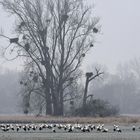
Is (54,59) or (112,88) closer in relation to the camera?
(54,59)

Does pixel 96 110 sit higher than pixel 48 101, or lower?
lower

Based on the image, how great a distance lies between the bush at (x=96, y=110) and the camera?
144 feet

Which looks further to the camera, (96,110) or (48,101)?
(48,101)

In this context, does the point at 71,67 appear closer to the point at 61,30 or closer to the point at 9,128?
the point at 61,30

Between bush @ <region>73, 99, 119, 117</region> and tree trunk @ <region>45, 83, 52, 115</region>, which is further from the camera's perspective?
tree trunk @ <region>45, 83, 52, 115</region>

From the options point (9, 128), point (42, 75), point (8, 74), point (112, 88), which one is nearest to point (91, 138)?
point (9, 128)

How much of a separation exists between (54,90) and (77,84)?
2.29 m

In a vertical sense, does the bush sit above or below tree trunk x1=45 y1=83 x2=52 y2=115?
below

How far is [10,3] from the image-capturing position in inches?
1922

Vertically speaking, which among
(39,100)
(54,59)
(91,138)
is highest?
(54,59)

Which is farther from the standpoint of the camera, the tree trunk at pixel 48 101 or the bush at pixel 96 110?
the tree trunk at pixel 48 101

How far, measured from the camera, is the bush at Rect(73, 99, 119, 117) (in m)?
43.9

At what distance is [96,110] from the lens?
4438cm

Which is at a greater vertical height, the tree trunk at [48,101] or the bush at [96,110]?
the tree trunk at [48,101]
